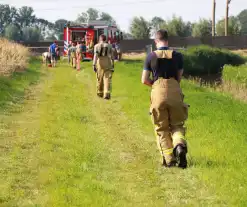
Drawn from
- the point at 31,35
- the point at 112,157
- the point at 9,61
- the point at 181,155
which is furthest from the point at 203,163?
the point at 31,35

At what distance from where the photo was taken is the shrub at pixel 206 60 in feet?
166

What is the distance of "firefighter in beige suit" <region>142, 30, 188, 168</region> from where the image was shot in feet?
28.8

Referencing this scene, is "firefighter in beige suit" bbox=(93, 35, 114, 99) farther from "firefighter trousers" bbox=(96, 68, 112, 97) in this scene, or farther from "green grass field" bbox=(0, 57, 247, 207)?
"green grass field" bbox=(0, 57, 247, 207)

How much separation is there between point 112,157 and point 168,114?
4.49ft

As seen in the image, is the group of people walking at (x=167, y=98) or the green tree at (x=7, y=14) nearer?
the group of people walking at (x=167, y=98)

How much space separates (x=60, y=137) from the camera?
11656 mm

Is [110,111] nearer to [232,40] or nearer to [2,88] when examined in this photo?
[2,88]

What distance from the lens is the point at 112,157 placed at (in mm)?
9812

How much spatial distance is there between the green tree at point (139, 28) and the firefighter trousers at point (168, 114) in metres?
81.1

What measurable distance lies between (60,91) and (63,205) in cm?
1407

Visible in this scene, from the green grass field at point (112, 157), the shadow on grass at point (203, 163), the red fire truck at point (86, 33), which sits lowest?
the green grass field at point (112, 157)

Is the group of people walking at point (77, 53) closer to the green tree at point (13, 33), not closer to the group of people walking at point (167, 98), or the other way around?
the group of people walking at point (167, 98)

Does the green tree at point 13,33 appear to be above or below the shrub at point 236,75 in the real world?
above

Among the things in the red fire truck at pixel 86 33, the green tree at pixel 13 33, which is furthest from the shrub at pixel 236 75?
the green tree at pixel 13 33
